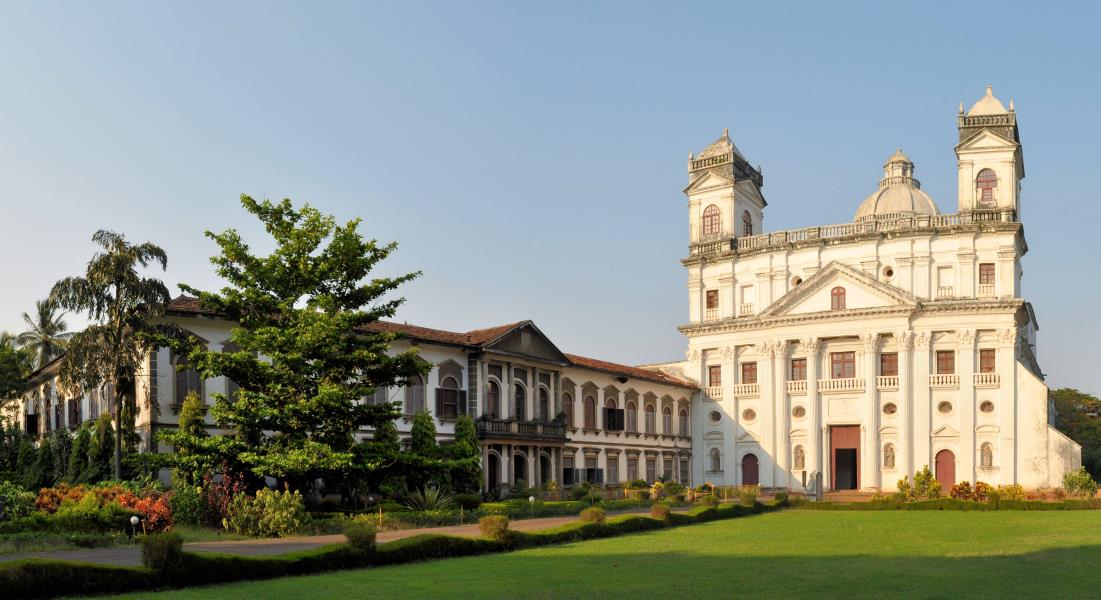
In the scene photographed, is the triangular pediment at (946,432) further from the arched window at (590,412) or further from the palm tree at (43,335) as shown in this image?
the palm tree at (43,335)

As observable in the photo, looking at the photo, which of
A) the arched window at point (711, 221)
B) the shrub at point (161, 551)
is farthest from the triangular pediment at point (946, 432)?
the shrub at point (161, 551)

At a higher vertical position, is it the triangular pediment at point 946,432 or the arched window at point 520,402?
the arched window at point 520,402

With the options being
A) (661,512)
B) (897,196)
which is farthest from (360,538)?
(897,196)

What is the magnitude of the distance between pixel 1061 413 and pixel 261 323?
220 ft

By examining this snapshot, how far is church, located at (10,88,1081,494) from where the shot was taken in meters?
49.8

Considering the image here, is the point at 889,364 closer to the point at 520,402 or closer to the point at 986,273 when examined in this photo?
the point at 986,273

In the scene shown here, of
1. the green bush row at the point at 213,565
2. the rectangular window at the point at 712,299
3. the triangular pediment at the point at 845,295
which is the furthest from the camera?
the rectangular window at the point at 712,299

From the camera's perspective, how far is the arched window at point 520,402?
47.2 meters

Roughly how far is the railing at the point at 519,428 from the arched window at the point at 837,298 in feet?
58.7

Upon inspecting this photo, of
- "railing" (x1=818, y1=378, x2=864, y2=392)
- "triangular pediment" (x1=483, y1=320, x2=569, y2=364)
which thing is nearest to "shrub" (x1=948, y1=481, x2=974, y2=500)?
"railing" (x1=818, y1=378, x2=864, y2=392)

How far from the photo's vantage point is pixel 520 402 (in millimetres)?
47625

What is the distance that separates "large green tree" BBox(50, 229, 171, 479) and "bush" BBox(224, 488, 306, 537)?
7.99 meters

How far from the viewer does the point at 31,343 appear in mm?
57469

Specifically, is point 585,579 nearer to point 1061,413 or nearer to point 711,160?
point 711,160
